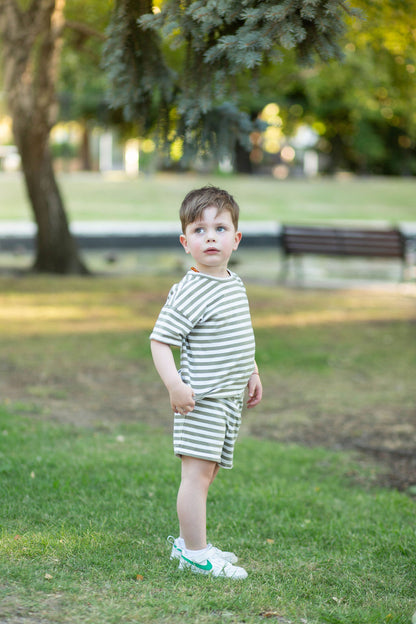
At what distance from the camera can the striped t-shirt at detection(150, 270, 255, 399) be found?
2.97m

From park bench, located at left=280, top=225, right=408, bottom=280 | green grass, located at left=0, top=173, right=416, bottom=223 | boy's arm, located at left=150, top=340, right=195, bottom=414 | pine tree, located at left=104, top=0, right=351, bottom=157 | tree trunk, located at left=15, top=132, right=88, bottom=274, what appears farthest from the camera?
green grass, located at left=0, top=173, right=416, bottom=223

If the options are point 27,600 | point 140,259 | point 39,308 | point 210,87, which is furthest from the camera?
point 140,259

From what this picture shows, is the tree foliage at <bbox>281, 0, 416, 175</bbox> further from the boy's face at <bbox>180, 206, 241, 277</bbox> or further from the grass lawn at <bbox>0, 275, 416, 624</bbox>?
the grass lawn at <bbox>0, 275, 416, 624</bbox>

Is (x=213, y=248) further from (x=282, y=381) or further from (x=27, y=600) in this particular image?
(x=282, y=381)

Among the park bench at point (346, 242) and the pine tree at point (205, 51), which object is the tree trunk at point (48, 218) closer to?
the park bench at point (346, 242)

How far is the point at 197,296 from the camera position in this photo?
2998 millimetres

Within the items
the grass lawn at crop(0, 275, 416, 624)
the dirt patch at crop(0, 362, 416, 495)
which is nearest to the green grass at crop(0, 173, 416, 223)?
the grass lawn at crop(0, 275, 416, 624)

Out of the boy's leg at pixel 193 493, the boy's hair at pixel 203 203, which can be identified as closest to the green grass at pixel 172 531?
the boy's leg at pixel 193 493

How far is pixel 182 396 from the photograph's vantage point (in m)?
2.89

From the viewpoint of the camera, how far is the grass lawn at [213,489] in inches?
117

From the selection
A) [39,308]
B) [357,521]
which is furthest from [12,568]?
[39,308]

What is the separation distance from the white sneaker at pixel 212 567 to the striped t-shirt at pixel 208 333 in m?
0.70

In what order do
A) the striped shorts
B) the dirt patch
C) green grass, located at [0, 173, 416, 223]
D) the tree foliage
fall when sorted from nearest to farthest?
the striped shorts → the dirt patch → the tree foliage → green grass, located at [0, 173, 416, 223]

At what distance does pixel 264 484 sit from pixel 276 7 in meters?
2.62
